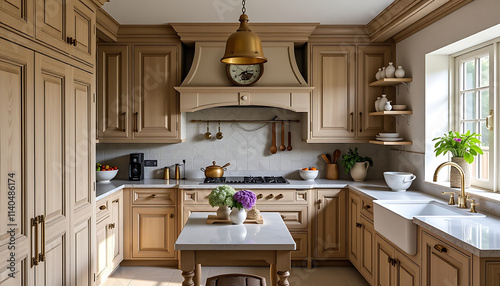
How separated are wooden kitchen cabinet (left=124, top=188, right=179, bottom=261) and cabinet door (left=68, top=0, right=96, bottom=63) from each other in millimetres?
1615

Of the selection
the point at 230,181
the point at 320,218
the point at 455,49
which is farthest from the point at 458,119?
the point at 230,181

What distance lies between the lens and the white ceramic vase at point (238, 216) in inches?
102

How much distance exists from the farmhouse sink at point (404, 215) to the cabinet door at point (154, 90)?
2.28 meters

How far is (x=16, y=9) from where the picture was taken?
1955 millimetres

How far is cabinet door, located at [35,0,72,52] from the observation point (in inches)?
85.3

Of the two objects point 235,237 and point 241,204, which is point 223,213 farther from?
point 235,237

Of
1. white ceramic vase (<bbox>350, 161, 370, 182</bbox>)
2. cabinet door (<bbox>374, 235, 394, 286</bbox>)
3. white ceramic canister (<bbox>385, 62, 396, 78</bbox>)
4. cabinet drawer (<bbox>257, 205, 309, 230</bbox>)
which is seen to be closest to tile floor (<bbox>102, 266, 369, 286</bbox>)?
cabinet drawer (<bbox>257, 205, 309, 230</bbox>)

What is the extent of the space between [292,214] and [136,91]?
6.82 feet

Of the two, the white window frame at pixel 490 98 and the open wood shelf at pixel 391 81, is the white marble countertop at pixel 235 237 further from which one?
the open wood shelf at pixel 391 81

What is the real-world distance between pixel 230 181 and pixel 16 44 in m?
2.55

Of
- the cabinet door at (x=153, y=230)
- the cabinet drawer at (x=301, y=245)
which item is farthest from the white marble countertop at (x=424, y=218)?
the cabinet drawer at (x=301, y=245)

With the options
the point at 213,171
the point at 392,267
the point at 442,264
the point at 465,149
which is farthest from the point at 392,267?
the point at 213,171

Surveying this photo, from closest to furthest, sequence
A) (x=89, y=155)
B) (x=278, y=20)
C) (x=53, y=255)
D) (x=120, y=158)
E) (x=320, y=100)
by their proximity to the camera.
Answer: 1. (x=53, y=255)
2. (x=89, y=155)
3. (x=278, y=20)
4. (x=320, y=100)
5. (x=120, y=158)

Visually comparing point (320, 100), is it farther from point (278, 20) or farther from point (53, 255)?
point (53, 255)
